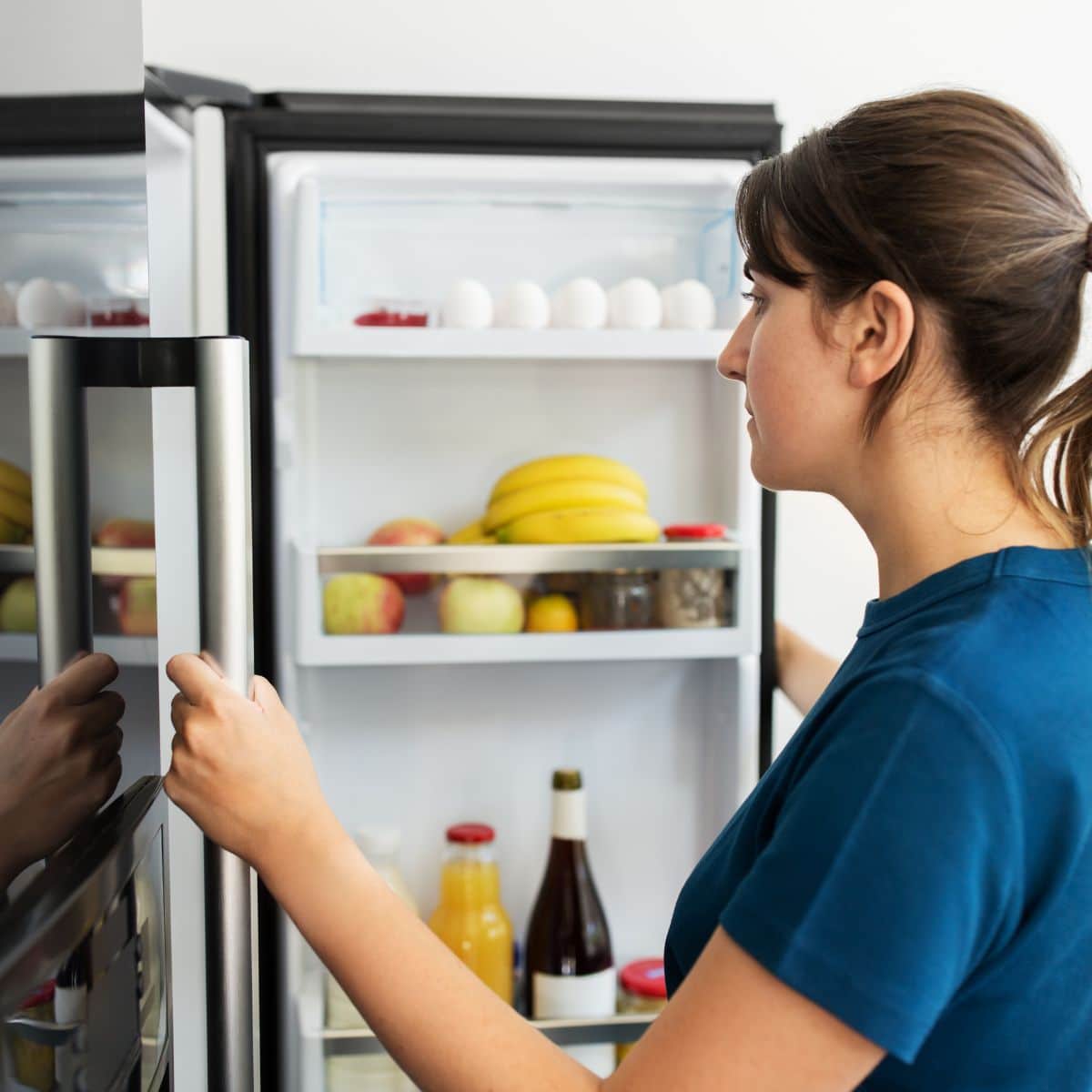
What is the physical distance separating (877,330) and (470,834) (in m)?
0.92

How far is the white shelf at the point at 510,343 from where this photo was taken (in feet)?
4.30

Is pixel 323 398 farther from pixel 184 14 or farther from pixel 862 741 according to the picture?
pixel 862 741

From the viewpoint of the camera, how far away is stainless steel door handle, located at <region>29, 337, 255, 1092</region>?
0.45 metres

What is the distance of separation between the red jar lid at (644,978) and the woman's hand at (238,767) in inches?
35.5

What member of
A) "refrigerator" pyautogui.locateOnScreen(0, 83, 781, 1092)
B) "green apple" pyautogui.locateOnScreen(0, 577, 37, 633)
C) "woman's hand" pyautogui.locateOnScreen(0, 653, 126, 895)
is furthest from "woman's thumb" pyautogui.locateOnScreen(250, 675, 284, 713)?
"refrigerator" pyautogui.locateOnScreen(0, 83, 781, 1092)

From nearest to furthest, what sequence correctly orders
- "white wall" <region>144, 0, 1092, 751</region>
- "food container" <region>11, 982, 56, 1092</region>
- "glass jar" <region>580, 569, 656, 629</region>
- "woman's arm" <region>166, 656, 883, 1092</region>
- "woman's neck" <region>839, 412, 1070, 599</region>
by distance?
"food container" <region>11, 982, 56, 1092</region>
"woman's arm" <region>166, 656, 883, 1092</region>
"woman's neck" <region>839, 412, 1070, 599</region>
"glass jar" <region>580, 569, 656, 629</region>
"white wall" <region>144, 0, 1092, 751</region>

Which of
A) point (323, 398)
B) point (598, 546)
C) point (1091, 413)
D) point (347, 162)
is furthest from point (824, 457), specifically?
point (323, 398)

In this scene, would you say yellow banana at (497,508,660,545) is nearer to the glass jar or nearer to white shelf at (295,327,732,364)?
the glass jar

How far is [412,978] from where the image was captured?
26.7 inches

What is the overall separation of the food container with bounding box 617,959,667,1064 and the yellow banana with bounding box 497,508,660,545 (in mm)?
510

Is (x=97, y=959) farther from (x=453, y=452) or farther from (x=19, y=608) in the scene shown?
(x=453, y=452)

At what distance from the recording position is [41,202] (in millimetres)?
408

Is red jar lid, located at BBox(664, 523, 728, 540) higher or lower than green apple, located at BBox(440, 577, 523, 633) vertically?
higher

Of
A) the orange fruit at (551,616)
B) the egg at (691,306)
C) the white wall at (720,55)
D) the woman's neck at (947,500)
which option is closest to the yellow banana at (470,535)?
the orange fruit at (551,616)
